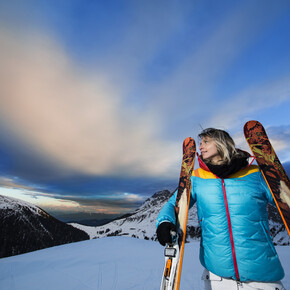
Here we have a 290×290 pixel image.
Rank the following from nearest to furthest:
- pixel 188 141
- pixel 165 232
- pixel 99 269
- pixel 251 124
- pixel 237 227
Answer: pixel 237 227
pixel 165 232
pixel 251 124
pixel 188 141
pixel 99 269

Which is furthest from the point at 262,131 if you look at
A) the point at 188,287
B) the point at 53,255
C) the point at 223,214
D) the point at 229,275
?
the point at 53,255

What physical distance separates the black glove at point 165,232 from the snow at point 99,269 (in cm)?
471

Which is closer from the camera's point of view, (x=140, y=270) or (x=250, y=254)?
(x=250, y=254)

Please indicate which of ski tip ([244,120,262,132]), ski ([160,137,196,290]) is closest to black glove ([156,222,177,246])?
ski ([160,137,196,290])

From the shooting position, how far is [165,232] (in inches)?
87.1

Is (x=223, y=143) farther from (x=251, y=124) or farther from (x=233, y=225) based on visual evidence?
(x=251, y=124)

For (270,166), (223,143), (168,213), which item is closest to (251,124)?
(270,166)

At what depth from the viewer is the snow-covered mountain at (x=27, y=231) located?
147375 millimetres

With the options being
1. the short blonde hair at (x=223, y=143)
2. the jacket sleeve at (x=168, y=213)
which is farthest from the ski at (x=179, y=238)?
the short blonde hair at (x=223, y=143)

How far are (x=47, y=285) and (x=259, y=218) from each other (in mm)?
7465

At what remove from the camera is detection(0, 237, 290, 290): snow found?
5654mm

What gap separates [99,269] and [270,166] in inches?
301

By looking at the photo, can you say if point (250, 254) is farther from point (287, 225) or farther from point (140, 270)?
point (140, 270)

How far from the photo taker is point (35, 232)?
172 metres
